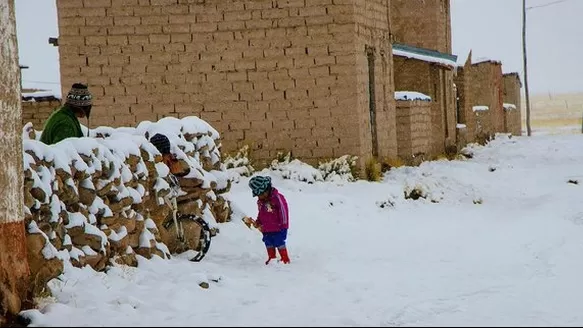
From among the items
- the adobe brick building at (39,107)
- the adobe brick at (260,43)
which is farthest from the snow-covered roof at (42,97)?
the adobe brick at (260,43)

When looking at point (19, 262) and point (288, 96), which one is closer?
point (19, 262)

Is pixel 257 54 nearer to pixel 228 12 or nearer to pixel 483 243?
pixel 228 12

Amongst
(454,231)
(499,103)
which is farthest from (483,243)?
(499,103)

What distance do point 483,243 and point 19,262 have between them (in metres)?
6.87

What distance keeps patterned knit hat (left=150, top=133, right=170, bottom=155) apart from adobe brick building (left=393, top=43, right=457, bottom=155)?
1198 centimetres

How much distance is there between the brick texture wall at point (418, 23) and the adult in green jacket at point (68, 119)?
58.1ft

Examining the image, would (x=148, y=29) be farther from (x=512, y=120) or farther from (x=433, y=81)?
(x=512, y=120)

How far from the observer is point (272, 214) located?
9422mm

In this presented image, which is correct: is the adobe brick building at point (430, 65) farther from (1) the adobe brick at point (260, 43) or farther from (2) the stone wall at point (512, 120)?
(2) the stone wall at point (512, 120)

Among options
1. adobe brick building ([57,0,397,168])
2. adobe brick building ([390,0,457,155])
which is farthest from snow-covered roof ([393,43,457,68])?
adobe brick building ([57,0,397,168])

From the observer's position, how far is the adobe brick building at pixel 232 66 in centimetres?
1545

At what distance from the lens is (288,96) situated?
15.4 m

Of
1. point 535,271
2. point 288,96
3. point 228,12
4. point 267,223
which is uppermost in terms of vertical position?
point 228,12

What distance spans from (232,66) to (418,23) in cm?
1111
